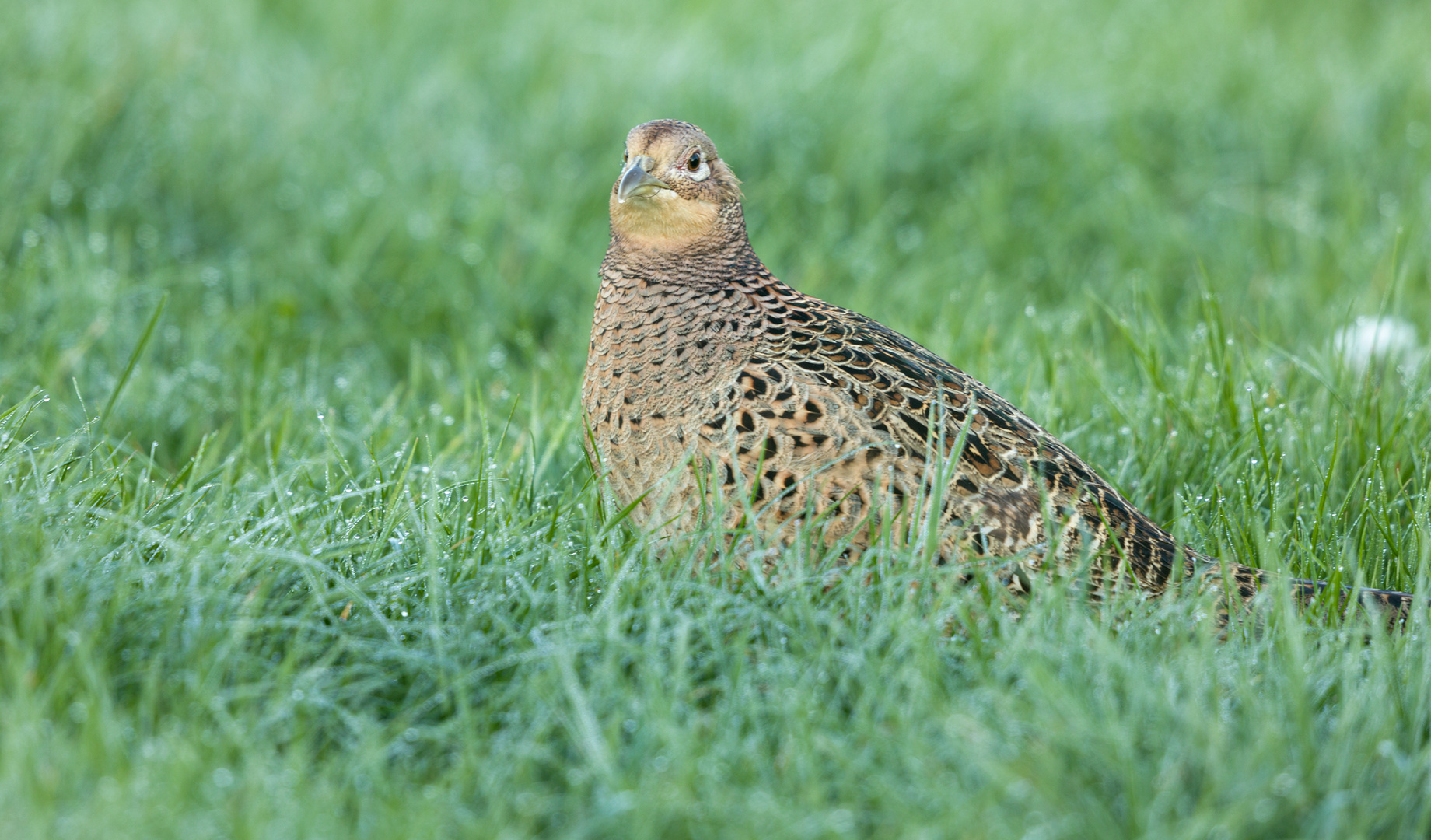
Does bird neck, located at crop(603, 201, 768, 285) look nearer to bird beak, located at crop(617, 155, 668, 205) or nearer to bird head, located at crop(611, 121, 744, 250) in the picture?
bird head, located at crop(611, 121, 744, 250)

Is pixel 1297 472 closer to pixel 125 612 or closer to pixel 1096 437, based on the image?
pixel 1096 437

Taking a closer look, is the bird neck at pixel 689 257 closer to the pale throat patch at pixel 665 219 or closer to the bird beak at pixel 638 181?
the pale throat patch at pixel 665 219

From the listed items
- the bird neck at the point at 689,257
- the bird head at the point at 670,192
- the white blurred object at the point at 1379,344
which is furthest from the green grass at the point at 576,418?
the bird head at the point at 670,192

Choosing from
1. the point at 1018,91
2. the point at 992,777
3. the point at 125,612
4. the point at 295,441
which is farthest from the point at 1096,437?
the point at 1018,91

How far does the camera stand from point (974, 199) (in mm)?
6414

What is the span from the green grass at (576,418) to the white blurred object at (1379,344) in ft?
0.37

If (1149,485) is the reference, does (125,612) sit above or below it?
below

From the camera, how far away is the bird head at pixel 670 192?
3.44 m

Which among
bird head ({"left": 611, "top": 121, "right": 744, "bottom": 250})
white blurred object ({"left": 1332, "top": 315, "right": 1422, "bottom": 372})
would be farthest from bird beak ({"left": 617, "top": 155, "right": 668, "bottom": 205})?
white blurred object ({"left": 1332, "top": 315, "right": 1422, "bottom": 372})

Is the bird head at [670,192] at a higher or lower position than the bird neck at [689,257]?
higher

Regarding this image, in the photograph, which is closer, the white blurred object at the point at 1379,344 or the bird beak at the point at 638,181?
the bird beak at the point at 638,181

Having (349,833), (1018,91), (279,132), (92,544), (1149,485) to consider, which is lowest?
(349,833)

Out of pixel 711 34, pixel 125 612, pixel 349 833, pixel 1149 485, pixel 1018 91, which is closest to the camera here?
pixel 349 833

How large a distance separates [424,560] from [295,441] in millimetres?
1337
